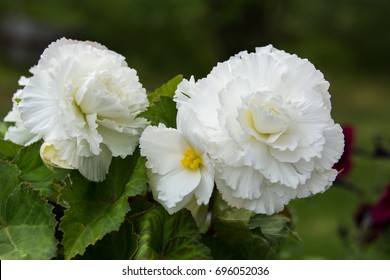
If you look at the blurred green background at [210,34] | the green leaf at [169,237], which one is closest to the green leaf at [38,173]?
the green leaf at [169,237]

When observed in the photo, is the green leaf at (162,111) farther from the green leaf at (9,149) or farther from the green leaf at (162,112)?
the green leaf at (9,149)

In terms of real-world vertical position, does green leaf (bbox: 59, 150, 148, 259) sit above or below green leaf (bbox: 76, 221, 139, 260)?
above

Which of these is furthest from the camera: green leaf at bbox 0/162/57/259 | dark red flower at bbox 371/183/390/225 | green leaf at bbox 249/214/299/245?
dark red flower at bbox 371/183/390/225

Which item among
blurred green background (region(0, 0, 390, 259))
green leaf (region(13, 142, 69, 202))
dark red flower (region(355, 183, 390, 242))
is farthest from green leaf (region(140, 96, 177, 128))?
blurred green background (region(0, 0, 390, 259))

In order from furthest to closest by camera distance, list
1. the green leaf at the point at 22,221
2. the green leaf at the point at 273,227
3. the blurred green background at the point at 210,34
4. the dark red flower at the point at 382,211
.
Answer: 1. the blurred green background at the point at 210,34
2. the dark red flower at the point at 382,211
3. the green leaf at the point at 273,227
4. the green leaf at the point at 22,221

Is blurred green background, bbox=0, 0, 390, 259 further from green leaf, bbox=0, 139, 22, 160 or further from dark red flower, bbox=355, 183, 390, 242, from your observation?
green leaf, bbox=0, 139, 22, 160

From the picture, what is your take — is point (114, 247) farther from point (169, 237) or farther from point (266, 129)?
point (266, 129)

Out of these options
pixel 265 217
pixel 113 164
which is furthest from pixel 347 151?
pixel 113 164

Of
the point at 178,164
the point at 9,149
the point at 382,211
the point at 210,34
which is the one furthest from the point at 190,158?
the point at 210,34
